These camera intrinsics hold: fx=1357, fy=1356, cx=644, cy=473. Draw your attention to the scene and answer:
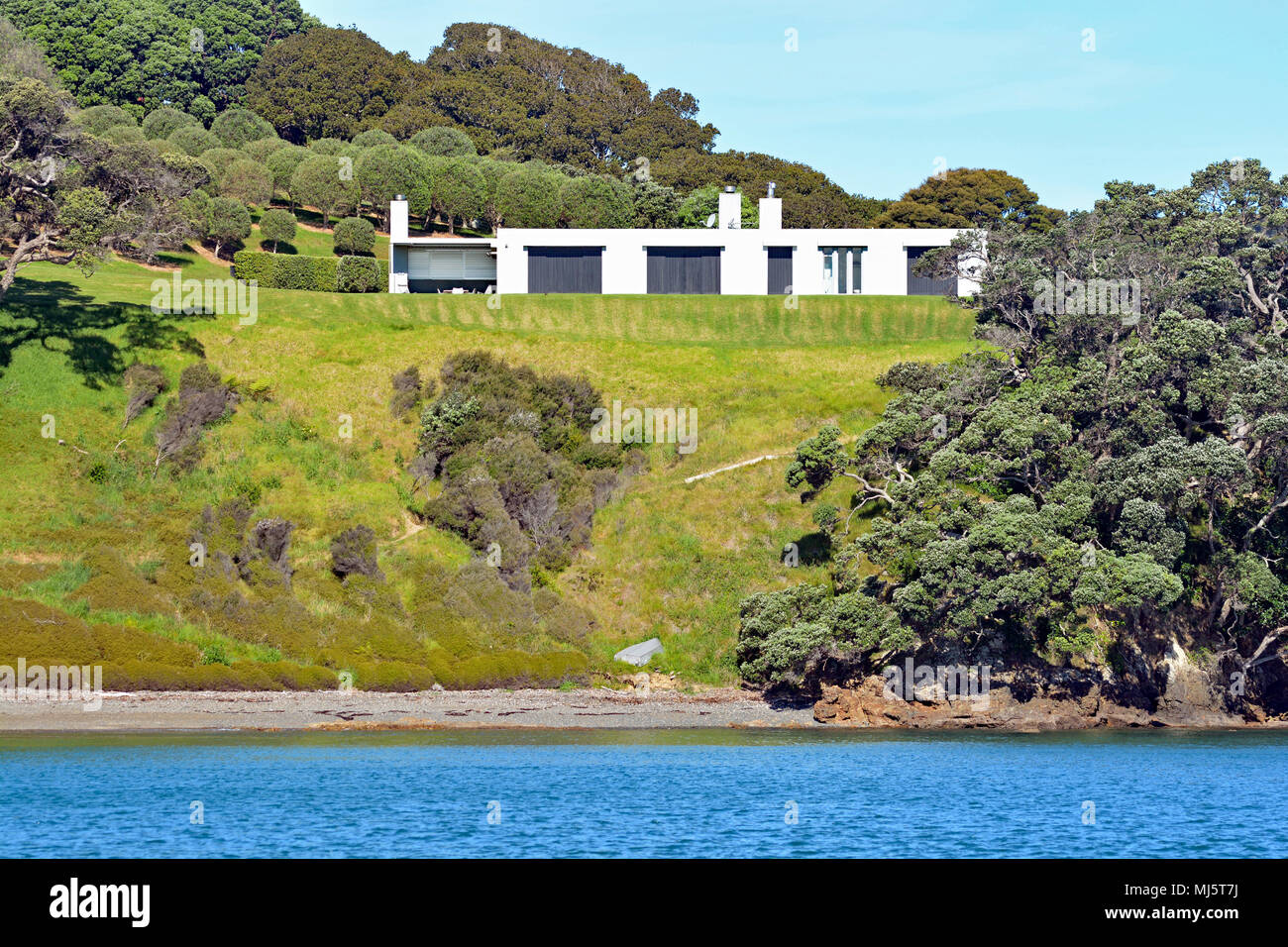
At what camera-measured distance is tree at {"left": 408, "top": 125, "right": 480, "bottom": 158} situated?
12569 centimetres

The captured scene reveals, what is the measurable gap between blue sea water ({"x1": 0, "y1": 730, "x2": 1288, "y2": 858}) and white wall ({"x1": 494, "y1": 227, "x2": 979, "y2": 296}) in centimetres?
4694

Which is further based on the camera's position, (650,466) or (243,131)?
(243,131)

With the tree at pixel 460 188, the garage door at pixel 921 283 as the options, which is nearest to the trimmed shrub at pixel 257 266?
the tree at pixel 460 188

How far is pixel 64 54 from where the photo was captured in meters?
134

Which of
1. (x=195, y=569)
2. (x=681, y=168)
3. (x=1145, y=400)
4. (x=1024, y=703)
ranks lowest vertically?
(x=1024, y=703)

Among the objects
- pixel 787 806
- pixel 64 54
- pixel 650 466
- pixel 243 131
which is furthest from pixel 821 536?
pixel 64 54

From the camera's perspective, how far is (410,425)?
6481 cm

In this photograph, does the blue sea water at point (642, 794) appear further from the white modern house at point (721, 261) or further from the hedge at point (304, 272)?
the hedge at point (304, 272)

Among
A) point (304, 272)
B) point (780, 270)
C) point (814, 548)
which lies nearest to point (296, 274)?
point (304, 272)

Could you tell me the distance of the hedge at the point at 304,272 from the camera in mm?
88688

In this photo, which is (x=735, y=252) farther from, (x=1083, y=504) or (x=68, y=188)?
(x=1083, y=504)

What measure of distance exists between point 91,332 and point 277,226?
3481 centimetres
